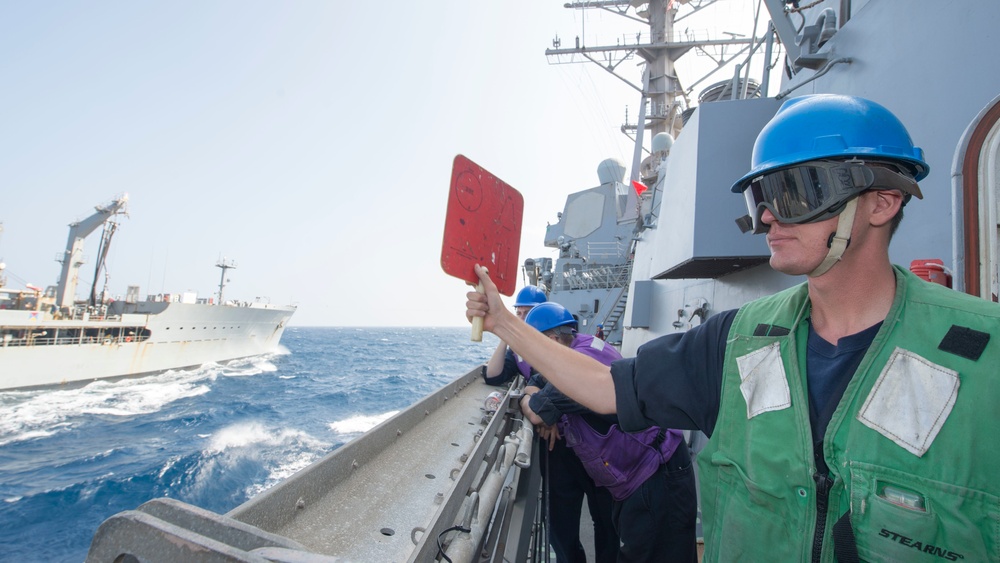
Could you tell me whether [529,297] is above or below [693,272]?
below

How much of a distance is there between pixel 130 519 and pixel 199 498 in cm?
956

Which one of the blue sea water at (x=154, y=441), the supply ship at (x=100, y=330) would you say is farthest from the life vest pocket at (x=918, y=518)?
the supply ship at (x=100, y=330)

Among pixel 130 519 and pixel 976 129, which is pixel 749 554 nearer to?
pixel 130 519

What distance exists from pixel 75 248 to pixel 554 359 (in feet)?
114

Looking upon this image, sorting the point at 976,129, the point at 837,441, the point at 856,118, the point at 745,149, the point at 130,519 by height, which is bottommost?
the point at 130,519

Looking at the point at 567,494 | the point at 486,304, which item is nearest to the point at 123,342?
the point at 567,494

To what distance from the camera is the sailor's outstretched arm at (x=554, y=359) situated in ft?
4.71

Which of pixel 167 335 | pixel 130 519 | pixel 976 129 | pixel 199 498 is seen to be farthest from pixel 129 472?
pixel 167 335

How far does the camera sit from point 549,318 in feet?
10.7

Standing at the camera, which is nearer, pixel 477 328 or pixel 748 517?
pixel 748 517

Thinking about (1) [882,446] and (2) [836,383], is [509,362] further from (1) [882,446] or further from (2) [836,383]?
(1) [882,446]

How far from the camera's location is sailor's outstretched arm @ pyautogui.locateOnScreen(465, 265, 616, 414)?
4.71ft

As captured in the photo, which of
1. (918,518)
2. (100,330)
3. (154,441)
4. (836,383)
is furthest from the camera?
(100,330)

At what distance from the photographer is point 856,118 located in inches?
43.9
